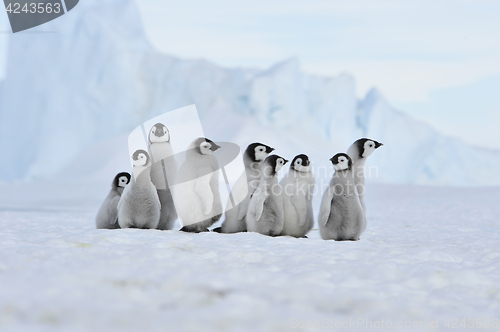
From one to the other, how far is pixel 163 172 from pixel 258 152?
72cm

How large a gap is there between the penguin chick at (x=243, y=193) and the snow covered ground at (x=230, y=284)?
0.51 meters

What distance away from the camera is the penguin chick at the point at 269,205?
3133mm

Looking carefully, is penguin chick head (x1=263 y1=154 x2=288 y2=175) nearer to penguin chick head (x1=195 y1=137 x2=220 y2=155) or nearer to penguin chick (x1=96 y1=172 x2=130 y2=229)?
penguin chick head (x1=195 y1=137 x2=220 y2=155)

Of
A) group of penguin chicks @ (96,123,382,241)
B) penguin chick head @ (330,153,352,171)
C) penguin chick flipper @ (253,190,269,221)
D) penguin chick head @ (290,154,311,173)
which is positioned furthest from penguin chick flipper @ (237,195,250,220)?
penguin chick head @ (330,153,352,171)

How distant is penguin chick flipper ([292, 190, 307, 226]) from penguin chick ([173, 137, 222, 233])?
21.5 inches

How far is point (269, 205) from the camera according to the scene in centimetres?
315

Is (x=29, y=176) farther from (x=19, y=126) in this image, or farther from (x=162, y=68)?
(x=162, y=68)

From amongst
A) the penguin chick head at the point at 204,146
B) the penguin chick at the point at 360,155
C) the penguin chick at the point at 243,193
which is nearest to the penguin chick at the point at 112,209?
the penguin chick head at the point at 204,146

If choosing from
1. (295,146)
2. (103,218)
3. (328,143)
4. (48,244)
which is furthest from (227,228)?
(328,143)

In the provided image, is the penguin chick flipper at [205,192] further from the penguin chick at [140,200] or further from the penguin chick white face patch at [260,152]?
the penguin chick white face patch at [260,152]

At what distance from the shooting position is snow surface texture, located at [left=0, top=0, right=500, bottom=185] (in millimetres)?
13680

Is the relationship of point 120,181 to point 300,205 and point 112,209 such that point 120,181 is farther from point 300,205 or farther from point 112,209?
point 300,205

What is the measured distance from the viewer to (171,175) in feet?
11.2

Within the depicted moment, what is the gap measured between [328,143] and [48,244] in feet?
41.1
